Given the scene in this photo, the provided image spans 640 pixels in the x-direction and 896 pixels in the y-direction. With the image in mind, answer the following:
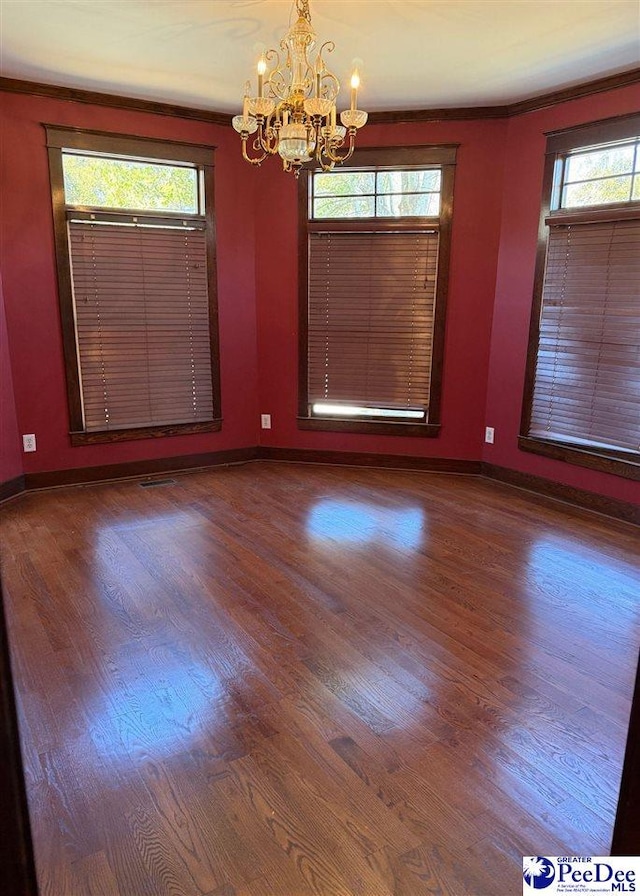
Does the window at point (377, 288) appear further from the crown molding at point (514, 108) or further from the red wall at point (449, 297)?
the crown molding at point (514, 108)

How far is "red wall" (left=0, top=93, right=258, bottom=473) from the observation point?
3955mm

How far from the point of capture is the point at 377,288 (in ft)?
15.6

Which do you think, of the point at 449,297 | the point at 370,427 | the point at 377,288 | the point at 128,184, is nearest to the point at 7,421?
the point at 128,184

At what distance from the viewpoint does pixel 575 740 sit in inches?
75.8

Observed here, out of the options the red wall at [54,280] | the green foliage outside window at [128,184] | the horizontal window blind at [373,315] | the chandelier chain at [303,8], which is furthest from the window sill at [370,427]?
the chandelier chain at [303,8]

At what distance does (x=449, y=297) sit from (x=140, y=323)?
247cm

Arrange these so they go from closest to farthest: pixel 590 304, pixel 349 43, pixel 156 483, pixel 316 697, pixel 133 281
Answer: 1. pixel 316 697
2. pixel 349 43
3. pixel 590 304
4. pixel 133 281
5. pixel 156 483

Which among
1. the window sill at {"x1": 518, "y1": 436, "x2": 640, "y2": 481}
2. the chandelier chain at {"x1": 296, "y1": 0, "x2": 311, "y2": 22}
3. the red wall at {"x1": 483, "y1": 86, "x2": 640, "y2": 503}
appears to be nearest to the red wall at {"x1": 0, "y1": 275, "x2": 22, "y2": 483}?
the chandelier chain at {"x1": 296, "y1": 0, "x2": 311, "y2": 22}

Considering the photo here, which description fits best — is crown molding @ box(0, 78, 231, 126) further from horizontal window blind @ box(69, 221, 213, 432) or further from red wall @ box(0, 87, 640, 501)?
horizontal window blind @ box(69, 221, 213, 432)

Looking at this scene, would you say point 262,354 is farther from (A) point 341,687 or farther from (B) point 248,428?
(A) point 341,687

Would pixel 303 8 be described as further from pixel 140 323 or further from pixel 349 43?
pixel 140 323

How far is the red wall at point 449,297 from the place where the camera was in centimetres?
445

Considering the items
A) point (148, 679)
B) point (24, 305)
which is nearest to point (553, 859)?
point (148, 679)

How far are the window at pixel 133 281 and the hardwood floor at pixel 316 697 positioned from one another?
1091mm
